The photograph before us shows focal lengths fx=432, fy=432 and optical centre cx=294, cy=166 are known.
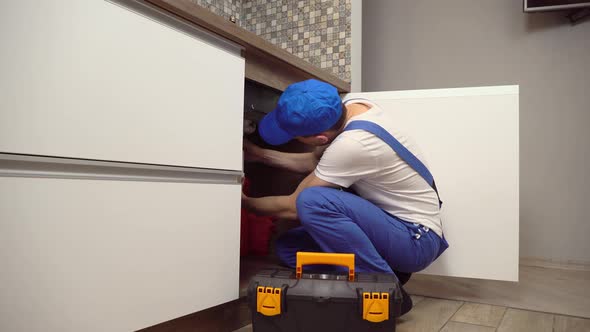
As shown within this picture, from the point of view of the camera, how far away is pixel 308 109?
3.78 feet

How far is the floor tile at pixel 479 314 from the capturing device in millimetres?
1307

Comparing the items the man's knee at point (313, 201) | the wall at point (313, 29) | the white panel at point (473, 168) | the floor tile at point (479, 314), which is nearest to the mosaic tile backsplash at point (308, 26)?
the wall at point (313, 29)

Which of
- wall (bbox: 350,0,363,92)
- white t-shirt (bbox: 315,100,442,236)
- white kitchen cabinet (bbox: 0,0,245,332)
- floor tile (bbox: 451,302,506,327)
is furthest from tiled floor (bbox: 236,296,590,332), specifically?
wall (bbox: 350,0,363,92)

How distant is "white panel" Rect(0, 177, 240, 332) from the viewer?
67cm

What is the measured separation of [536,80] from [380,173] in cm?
153

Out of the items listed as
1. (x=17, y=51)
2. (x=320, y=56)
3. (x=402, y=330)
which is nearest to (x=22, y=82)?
(x=17, y=51)

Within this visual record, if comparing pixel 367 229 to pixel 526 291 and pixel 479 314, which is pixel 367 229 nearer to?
pixel 479 314

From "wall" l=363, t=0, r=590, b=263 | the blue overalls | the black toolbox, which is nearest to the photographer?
the black toolbox

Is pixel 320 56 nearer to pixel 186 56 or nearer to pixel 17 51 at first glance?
pixel 186 56

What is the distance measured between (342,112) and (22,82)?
0.83 metres

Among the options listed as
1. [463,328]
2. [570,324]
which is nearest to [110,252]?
[463,328]

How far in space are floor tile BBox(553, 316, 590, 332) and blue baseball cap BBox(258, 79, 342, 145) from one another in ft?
2.90

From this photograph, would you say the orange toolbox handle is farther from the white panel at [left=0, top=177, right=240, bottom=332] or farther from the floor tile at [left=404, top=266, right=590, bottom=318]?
the floor tile at [left=404, top=266, right=590, bottom=318]

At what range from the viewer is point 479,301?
5.09 ft
